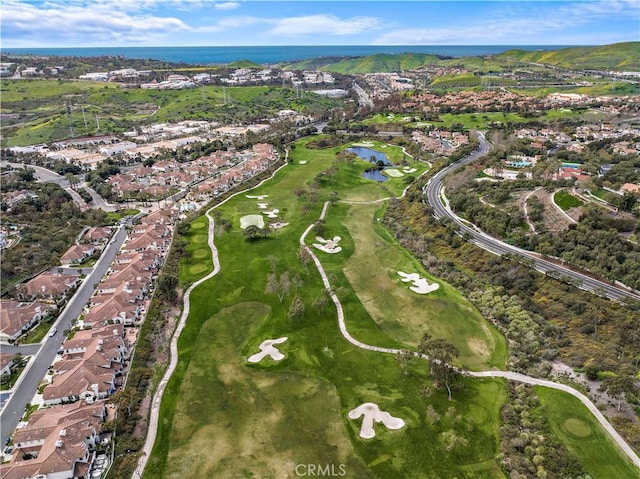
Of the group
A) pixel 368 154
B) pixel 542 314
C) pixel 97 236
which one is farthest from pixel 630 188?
pixel 97 236

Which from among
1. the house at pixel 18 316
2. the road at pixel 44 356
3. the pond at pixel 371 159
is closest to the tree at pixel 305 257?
the road at pixel 44 356

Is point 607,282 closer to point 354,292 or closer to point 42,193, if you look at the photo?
point 354,292

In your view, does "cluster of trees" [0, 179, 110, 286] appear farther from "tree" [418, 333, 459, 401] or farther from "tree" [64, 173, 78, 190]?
"tree" [418, 333, 459, 401]

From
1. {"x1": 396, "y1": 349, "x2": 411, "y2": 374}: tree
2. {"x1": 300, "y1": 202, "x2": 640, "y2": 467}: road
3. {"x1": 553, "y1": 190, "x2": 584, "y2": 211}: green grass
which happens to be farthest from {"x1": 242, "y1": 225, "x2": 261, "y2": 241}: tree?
{"x1": 553, "y1": 190, "x2": 584, "y2": 211}: green grass

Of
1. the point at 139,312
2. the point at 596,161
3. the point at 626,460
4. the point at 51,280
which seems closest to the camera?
the point at 626,460

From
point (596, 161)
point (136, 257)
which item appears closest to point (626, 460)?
point (136, 257)

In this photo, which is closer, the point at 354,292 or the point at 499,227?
the point at 354,292
